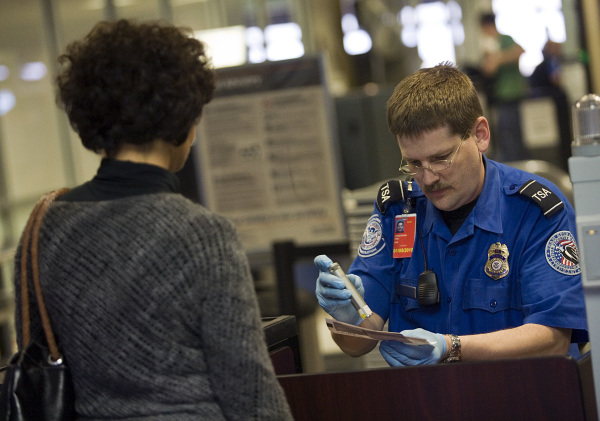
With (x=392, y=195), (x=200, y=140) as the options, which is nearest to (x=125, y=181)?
(x=392, y=195)

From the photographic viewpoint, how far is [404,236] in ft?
7.18

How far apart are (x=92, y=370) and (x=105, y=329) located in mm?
81

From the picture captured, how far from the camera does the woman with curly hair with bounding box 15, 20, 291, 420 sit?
1.36 m

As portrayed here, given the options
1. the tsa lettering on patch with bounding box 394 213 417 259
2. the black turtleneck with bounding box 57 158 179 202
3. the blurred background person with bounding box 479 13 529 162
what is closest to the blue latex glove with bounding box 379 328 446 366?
the tsa lettering on patch with bounding box 394 213 417 259

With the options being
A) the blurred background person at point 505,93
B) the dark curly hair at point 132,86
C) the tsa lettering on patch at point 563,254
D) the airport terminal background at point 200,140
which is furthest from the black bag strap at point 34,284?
the blurred background person at point 505,93

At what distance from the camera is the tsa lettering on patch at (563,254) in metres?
1.93

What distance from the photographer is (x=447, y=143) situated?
6.63 feet

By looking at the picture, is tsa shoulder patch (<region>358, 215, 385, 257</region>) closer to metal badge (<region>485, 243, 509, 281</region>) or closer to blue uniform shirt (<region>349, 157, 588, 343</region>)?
blue uniform shirt (<region>349, 157, 588, 343</region>)

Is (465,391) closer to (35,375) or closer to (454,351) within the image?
(454,351)

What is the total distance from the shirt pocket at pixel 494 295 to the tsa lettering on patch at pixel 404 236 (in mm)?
209

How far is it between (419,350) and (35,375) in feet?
2.63

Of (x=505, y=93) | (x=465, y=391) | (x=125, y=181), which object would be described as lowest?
(x=465, y=391)

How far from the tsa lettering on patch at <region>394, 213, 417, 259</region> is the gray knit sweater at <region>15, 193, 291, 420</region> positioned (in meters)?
0.84

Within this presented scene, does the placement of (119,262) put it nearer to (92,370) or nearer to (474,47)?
(92,370)
